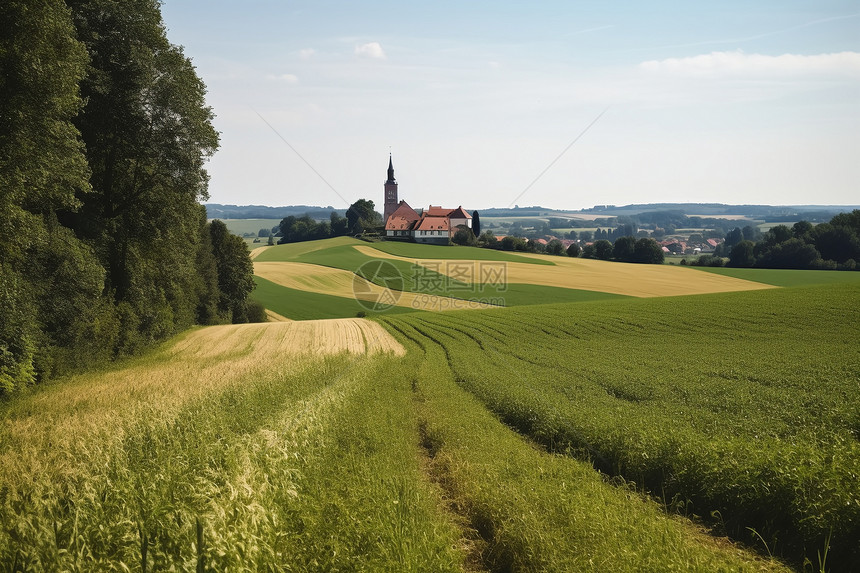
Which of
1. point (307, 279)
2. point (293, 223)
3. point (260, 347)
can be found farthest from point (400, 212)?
point (260, 347)

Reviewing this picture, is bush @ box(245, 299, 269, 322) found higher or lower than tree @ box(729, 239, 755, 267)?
lower

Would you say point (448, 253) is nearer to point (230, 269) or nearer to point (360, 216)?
point (230, 269)

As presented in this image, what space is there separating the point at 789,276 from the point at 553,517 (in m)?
72.3

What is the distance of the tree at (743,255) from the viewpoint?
265 ft

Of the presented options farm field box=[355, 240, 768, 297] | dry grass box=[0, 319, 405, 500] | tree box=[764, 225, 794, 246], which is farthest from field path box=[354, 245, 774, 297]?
dry grass box=[0, 319, 405, 500]

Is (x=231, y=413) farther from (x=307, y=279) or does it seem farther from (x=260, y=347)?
(x=307, y=279)

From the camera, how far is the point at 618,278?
62.3m

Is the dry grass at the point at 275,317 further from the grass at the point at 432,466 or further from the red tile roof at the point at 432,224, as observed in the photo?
the red tile roof at the point at 432,224

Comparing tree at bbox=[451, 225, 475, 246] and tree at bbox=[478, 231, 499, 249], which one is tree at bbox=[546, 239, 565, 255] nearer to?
tree at bbox=[478, 231, 499, 249]

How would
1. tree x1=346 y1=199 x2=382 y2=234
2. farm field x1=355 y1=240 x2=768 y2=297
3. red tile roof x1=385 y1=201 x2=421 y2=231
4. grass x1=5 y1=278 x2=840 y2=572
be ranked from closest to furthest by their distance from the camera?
grass x1=5 y1=278 x2=840 y2=572 < farm field x1=355 y1=240 x2=768 y2=297 < red tile roof x1=385 y1=201 x2=421 y2=231 < tree x1=346 y1=199 x2=382 y2=234

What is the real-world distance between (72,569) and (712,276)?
7243cm

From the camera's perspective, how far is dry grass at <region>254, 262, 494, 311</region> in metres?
49.2

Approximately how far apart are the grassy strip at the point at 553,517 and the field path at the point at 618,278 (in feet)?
150

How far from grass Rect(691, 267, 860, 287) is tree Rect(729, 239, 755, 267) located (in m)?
10.9
